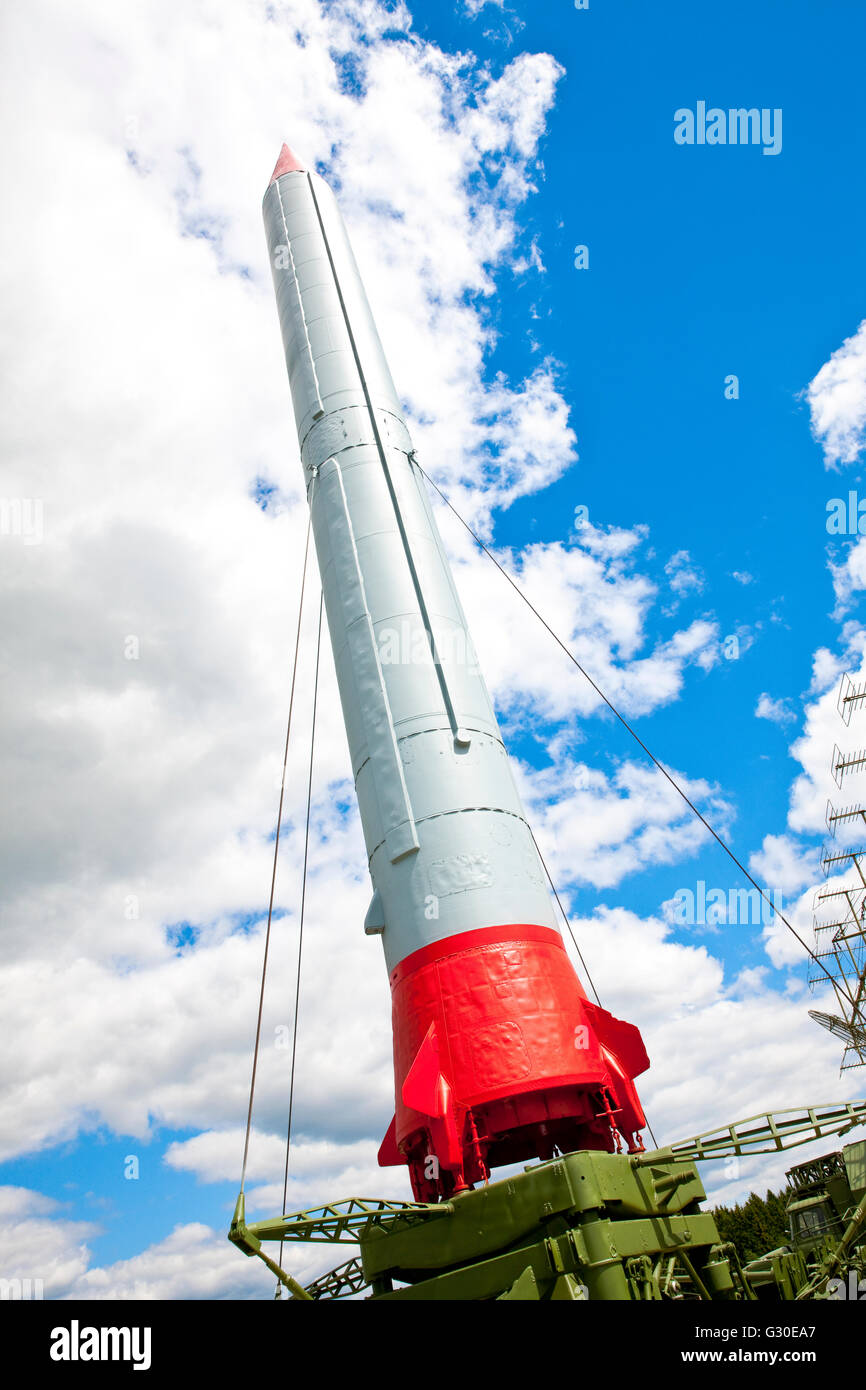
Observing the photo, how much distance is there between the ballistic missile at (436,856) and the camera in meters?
8.96

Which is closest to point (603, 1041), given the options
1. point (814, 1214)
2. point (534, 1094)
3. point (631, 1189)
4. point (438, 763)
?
point (534, 1094)

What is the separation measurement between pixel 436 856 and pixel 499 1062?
2.42m

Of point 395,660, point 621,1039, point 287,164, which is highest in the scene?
point 287,164

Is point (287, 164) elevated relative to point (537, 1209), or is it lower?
elevated

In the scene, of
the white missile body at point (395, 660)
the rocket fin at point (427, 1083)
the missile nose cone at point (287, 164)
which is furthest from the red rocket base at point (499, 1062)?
the missile nose cone at point (287, 164)

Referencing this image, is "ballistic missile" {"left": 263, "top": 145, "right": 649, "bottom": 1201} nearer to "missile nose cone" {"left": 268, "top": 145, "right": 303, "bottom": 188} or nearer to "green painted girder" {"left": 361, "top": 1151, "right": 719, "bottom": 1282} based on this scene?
"green painted girder" {"left": 361, "top": 1151, "right": 719, "bottom": 1282}

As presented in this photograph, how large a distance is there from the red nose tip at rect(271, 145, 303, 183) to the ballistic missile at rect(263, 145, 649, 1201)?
5.80 m

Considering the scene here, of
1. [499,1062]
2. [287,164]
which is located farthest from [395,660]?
[287,164]

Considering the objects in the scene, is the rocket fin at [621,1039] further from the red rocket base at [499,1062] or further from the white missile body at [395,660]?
the white missile body at [395,660]

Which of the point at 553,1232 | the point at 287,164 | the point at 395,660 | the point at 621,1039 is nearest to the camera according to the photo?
the point at 553,1232

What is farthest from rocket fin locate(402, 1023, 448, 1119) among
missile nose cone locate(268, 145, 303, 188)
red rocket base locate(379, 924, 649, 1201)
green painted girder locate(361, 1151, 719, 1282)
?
missile nose cone locate(268, 145, 303, 188)

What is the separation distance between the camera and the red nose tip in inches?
714

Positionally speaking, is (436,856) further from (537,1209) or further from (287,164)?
(287,164)

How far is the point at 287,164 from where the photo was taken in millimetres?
18344
